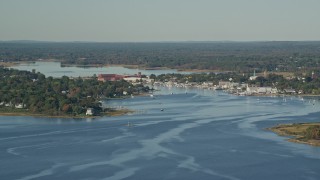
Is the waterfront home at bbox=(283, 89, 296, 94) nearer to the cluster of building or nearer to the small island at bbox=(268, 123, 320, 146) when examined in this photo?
the cluster of building

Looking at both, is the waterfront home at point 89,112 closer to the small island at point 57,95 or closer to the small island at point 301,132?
the small island at point 57,95

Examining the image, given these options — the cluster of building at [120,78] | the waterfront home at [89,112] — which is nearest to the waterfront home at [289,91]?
the cluster of building at [120,78]

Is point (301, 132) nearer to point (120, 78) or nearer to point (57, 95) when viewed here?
point (57, 95)

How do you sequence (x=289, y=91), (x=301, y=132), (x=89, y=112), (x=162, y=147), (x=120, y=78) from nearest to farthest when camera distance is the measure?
(x=162, y=147) < (x=301, y=132) < (x=89, y=112) < (x=289, y=91) < (x=120, y=78)

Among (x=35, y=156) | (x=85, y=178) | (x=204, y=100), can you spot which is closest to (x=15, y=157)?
(x=35, y=156)

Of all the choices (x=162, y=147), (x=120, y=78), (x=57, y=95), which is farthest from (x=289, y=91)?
(x=162, y=147)

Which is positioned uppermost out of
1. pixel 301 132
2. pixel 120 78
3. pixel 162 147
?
pixel 120 78

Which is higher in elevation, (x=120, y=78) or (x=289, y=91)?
(x=120, y=78)
